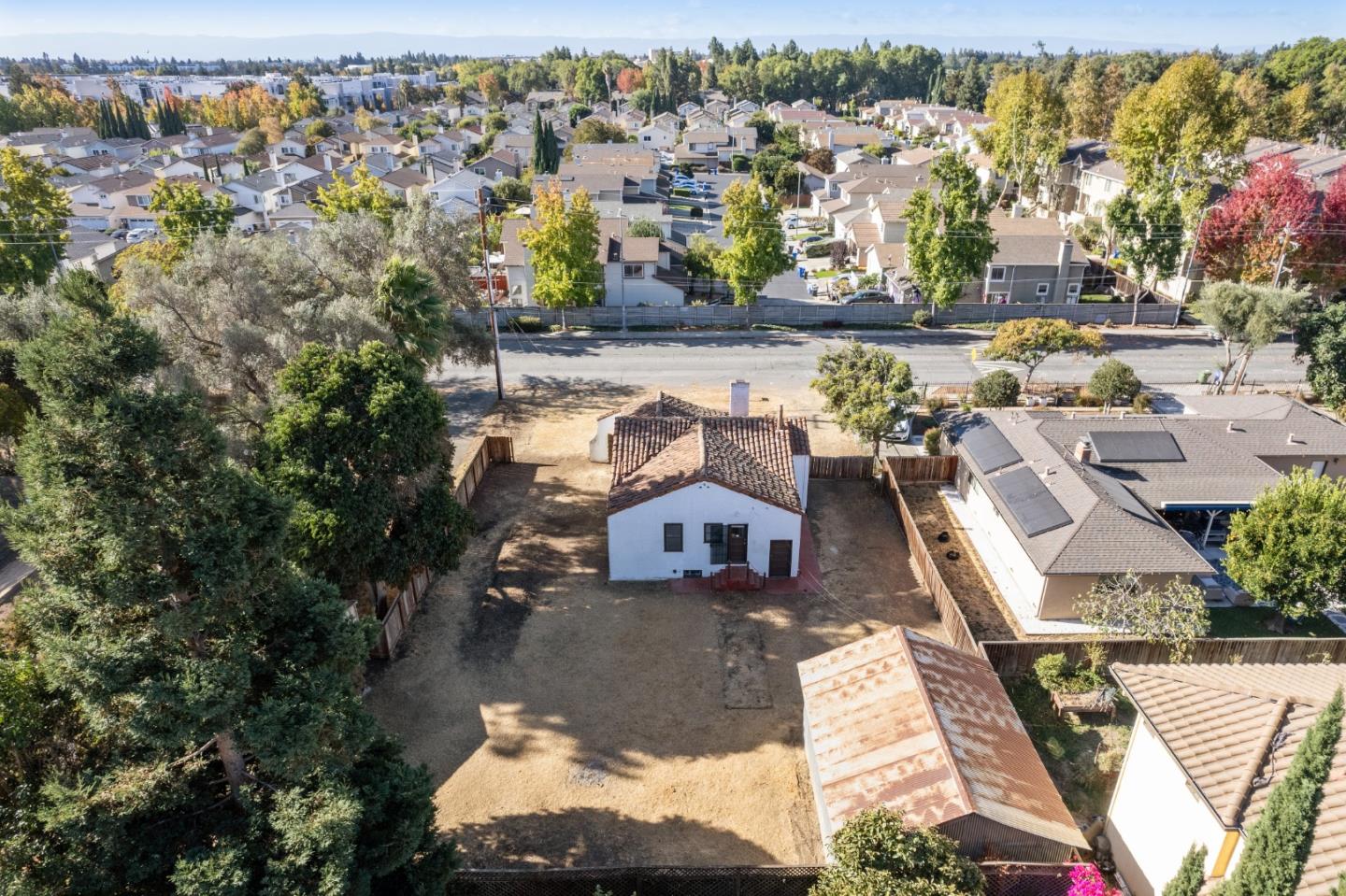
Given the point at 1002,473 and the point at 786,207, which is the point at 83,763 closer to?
the point at 1002,473

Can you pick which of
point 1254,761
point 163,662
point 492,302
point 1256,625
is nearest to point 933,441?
point 1256,625

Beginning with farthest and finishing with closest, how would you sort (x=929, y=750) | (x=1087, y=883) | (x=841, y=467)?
(x=841, y=467) < (x=929, y=750) < (x=1087, y=883)

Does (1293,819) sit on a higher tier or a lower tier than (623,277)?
higher

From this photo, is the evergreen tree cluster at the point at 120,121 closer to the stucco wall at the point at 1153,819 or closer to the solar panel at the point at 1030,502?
the solar panel at the point at 1030,502

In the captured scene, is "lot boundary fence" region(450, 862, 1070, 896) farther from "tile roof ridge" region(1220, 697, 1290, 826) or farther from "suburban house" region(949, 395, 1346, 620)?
"suburban house" region(949, 395, 1346, 620)

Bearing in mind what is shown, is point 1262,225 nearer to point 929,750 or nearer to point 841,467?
point 841,467

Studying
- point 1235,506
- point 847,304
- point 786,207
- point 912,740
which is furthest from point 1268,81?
point 912,740
